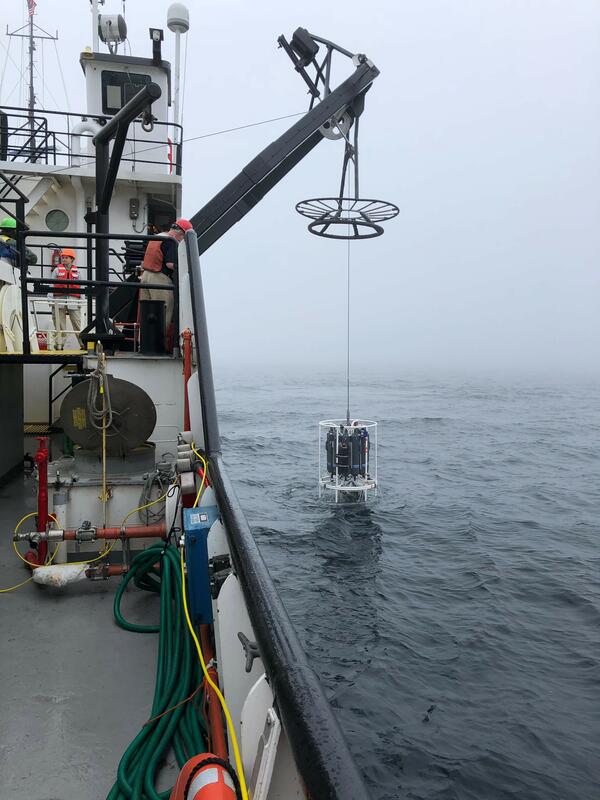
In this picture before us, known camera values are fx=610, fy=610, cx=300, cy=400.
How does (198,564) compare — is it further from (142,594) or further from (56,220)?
(56,220)

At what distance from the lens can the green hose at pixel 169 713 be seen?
89.4 inches

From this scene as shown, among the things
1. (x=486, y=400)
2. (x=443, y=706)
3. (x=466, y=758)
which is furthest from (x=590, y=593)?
(x=486, y=400)

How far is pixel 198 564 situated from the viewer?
8.83 ft

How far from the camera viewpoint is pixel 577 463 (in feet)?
89.3

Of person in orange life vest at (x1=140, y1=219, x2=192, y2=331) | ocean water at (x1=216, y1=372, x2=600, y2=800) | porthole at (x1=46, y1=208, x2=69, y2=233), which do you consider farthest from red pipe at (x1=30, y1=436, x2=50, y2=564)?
porthole at (x1=46, y1=208, x2=69, y2=233)

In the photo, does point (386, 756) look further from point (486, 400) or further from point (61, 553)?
point (486, 400)

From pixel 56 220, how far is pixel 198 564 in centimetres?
903

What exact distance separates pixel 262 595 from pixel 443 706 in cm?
639

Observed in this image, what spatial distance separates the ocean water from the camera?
20.5 ft

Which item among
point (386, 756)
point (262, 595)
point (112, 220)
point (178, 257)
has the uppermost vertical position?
point (112, 220)

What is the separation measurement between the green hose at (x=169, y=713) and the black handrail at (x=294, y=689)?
0.89m

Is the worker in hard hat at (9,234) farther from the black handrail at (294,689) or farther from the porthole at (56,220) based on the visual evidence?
the black handrail at (294,689)

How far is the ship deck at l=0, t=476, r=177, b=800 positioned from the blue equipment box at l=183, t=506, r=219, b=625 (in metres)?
0.53

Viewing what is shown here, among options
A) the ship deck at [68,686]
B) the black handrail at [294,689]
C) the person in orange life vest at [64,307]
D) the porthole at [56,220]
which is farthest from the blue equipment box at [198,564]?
the porthole at [56,220]
